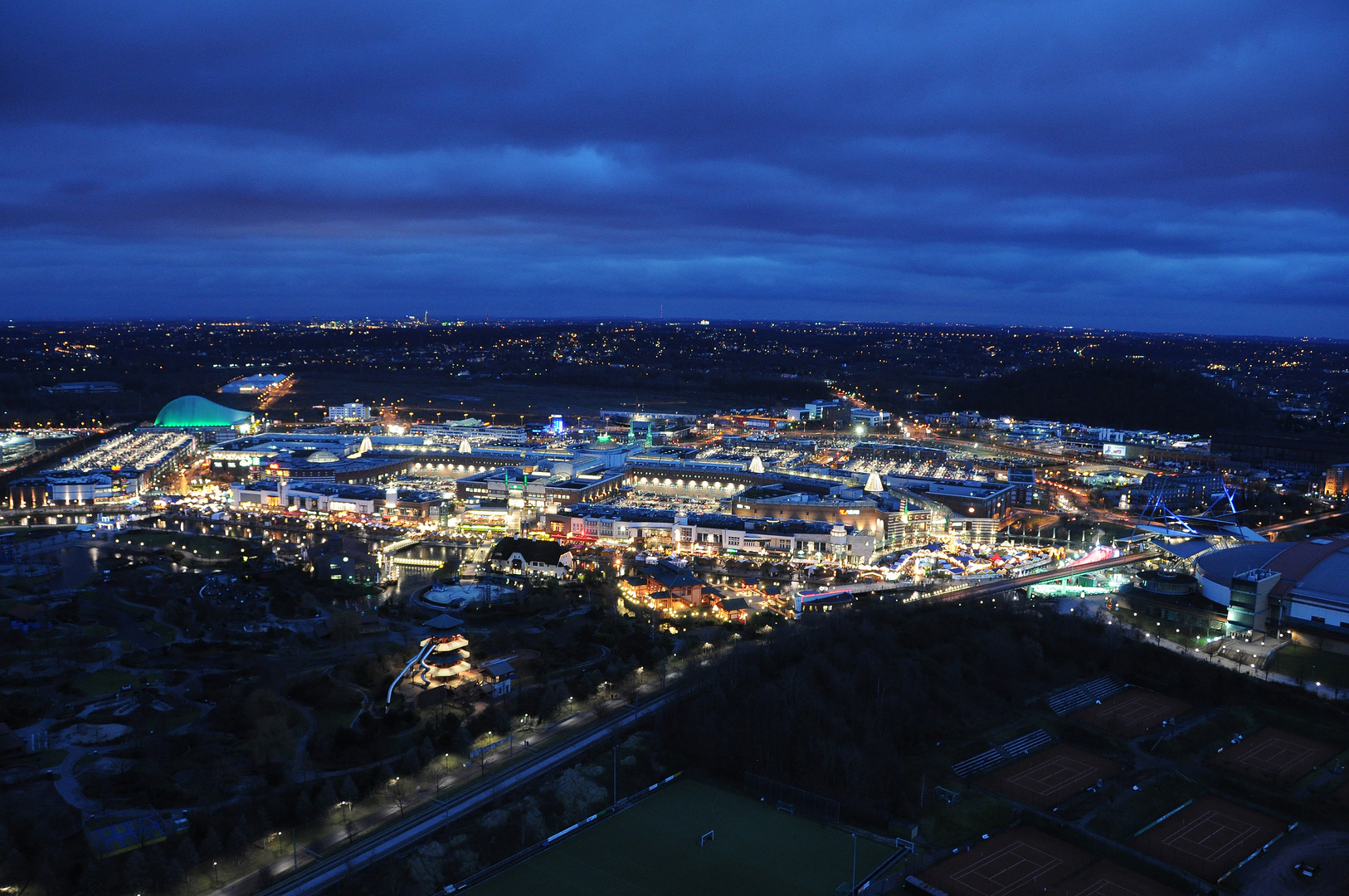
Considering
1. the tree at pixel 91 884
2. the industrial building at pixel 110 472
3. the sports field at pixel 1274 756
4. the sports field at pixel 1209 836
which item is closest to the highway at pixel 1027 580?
the sports field at pixel 1274 756

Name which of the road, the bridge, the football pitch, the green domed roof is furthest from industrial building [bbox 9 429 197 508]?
the bridge

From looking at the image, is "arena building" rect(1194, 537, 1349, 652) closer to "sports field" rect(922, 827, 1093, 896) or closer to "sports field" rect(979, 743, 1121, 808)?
"sports field" rect(979, 743, 1121, 808)

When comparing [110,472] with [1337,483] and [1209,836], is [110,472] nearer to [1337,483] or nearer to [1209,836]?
[1209,836]

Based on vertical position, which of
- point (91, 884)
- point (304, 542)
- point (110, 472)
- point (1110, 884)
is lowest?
point (1110, 884)

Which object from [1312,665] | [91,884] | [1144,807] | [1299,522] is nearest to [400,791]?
[91,884]

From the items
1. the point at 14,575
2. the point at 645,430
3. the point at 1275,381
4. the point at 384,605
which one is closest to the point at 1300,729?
the point at 384,605

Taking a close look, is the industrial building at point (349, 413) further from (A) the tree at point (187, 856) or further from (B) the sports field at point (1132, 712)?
(A) the tree at point (187, 856)

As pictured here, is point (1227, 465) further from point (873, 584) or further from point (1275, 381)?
point (1275, 381)
